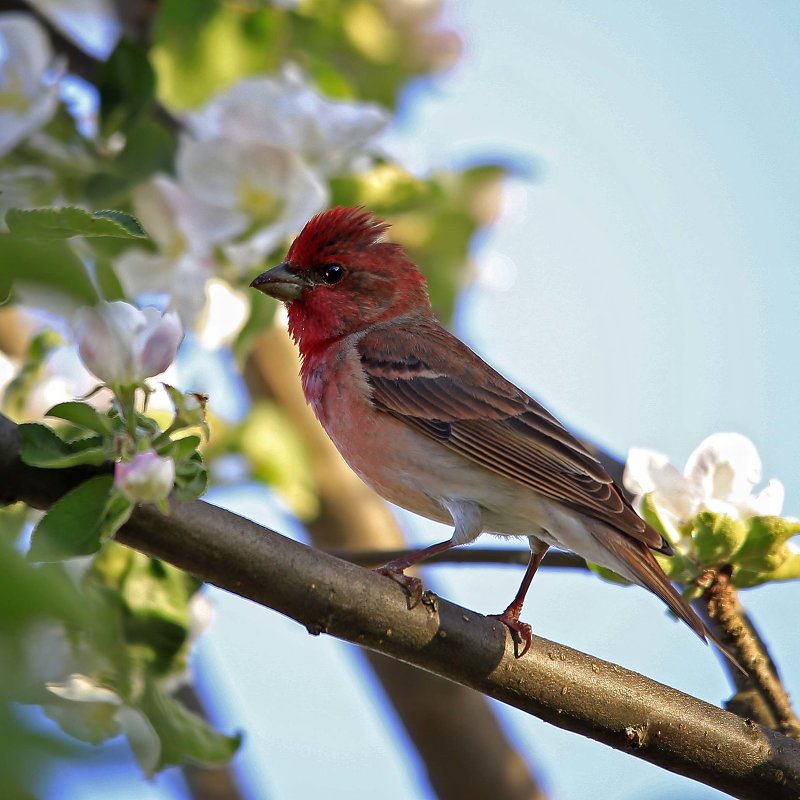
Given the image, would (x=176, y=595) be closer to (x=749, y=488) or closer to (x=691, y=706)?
(x=691, y=706)

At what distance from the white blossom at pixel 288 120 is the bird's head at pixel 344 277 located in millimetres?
1014

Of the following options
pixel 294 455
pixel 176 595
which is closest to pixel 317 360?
pixel 294 455

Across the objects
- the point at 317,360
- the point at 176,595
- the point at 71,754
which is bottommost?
the point at 71,754

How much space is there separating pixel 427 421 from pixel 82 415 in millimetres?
2276

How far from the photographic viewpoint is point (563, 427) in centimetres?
430

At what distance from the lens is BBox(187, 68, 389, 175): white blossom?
3.52 meters

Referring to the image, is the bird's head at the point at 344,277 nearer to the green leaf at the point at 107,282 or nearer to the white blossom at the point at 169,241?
the white blossom at the point at 169,241

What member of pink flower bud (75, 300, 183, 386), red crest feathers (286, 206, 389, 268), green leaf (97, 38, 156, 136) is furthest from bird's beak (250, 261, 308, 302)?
pink flower bud (75, 300, 183, 386)

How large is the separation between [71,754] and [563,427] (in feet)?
12.1

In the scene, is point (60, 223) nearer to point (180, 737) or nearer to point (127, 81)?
point (180, 737)

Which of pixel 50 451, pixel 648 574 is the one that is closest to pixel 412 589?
pixel 50 451

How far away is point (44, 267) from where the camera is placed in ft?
3.12

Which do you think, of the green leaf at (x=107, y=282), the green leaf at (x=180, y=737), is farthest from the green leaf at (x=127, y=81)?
the green leaf at (x=180, y=737)

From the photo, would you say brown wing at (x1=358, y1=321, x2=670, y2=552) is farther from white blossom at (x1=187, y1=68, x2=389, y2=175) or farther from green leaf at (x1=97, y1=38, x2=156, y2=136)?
green leaf at (x1=97, y1=38, x2=156, y2=136)
